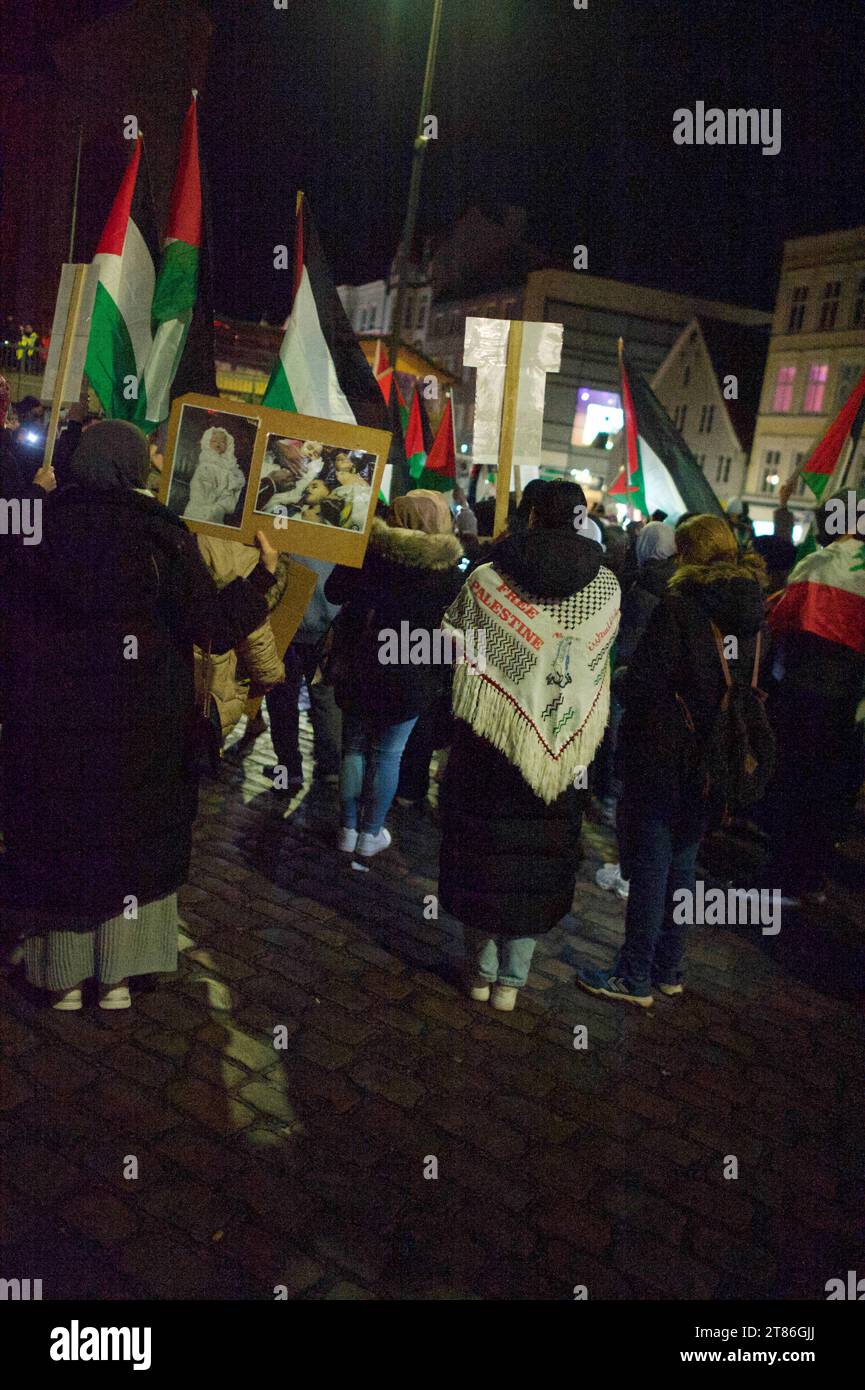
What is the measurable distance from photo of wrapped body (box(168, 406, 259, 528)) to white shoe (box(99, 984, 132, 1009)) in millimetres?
1976

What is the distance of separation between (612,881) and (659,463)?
333cm

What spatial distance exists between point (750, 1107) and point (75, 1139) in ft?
8.53

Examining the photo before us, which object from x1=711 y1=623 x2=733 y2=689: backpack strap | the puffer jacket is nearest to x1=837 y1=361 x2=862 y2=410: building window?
x1=711 y1=623 x2=733 y2=689: backpack strap

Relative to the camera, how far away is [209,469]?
4266 mm

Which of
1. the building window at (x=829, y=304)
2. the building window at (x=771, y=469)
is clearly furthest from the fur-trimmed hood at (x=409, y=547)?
the building window at (x=829, y=304)

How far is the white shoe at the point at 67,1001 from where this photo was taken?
3941mm

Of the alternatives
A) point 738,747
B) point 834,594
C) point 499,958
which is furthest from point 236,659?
point 834,594

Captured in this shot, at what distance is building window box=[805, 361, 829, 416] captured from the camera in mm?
39594

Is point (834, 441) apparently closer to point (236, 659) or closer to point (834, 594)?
point (834, 594)

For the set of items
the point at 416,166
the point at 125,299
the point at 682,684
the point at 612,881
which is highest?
the point at 416,166

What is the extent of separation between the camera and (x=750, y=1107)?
13.2 feet

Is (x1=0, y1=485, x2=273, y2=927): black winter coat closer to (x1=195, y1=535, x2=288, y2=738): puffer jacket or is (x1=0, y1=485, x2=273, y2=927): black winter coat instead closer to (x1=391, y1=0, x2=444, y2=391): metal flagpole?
(x1=195, y1=535, x2=288, y2=738): puffer jacket

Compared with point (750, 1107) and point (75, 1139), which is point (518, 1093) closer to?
point (750, 1107)

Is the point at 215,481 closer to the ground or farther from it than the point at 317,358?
closer to the ground
